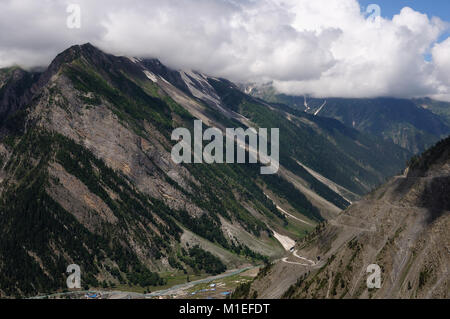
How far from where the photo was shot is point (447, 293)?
18950cm
